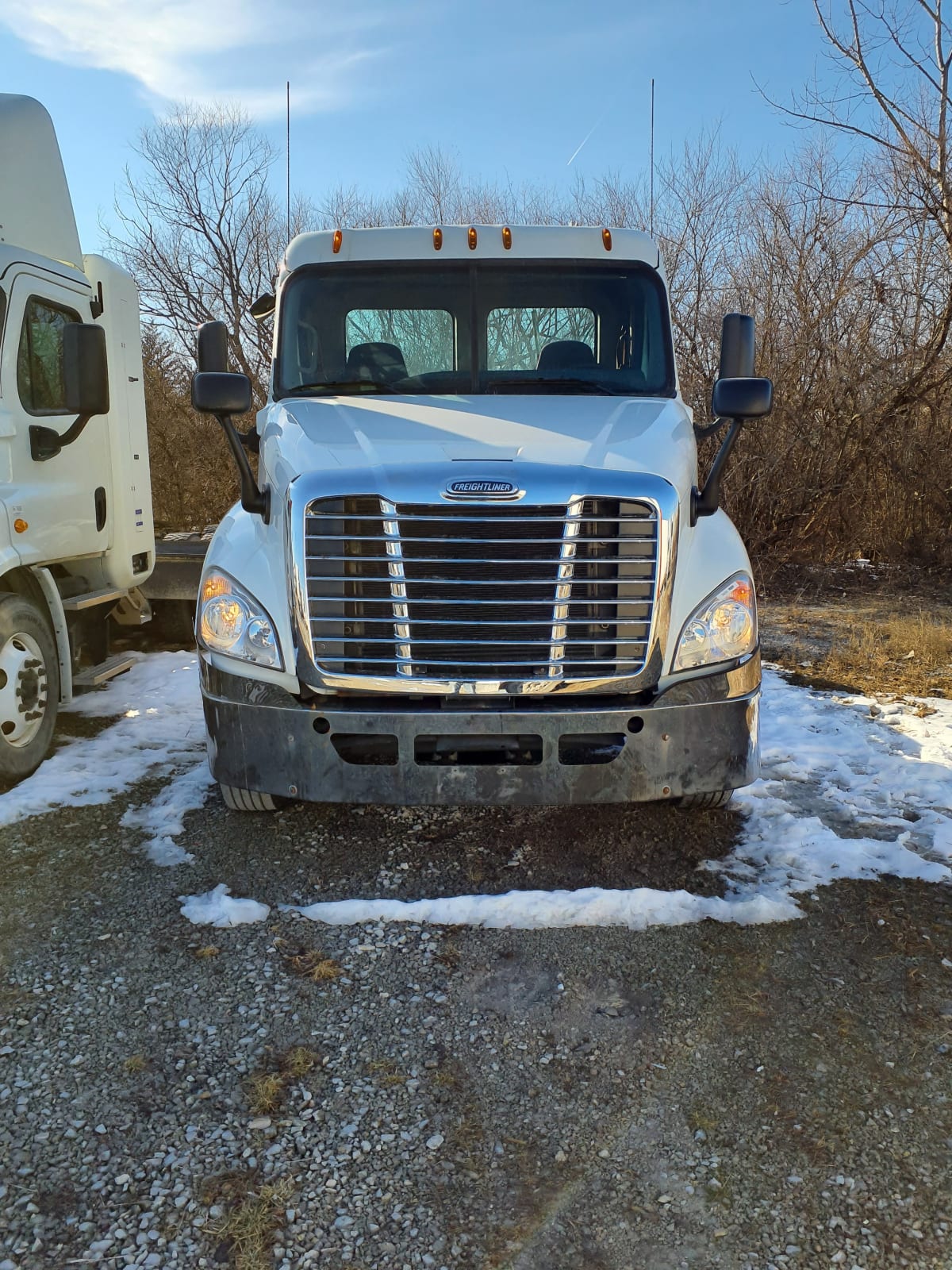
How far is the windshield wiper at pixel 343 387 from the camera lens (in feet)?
15.8

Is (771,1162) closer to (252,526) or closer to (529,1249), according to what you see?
(529,1249)

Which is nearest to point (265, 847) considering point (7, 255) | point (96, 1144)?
point (96, 1144)

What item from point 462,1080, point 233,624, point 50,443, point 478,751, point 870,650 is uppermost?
point 50,443

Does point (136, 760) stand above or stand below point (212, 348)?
below

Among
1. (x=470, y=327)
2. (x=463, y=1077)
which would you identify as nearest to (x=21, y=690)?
(x=470, y=327)

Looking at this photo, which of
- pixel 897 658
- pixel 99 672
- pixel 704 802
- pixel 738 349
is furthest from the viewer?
pixel 897 658

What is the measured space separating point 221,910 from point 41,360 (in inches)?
141

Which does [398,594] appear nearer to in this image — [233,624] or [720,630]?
[233,624]

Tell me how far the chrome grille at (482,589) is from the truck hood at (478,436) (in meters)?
0.22

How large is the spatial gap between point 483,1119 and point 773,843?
2.13 meters

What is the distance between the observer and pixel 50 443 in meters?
5.45

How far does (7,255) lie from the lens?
517cm

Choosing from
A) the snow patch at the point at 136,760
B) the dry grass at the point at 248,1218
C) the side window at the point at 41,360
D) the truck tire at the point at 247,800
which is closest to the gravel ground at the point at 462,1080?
the dry grass at the point at 248,1218

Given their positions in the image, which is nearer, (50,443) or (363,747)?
(363,747)
